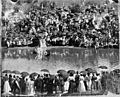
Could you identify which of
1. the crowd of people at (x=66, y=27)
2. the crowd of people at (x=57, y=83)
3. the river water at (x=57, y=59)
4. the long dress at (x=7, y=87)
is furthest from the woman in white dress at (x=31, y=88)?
the crowd of people at (x=66, y=27)

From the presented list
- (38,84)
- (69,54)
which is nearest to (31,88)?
(38,84)

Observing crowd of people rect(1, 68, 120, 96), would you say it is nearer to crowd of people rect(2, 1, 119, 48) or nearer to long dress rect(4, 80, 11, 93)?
long dress rect(4, 80, 11, 93)

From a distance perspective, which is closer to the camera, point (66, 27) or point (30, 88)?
point (30, 88)

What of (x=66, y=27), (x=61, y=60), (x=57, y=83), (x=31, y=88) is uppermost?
(x=66, y=27)

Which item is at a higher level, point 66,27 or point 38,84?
point 66,27

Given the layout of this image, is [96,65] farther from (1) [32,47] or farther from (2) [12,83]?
(2) [12,83]

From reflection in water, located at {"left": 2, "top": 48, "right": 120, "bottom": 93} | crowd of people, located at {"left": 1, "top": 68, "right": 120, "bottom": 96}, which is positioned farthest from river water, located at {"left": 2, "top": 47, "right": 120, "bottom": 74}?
crowd of people, located at {"left": 1, "top": 68, "right": 120, "bottom": 96}

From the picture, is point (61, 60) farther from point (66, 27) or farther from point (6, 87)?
point (6, 87)

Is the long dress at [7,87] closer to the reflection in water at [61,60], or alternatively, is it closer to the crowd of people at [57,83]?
the crowd of people at [57,83]
